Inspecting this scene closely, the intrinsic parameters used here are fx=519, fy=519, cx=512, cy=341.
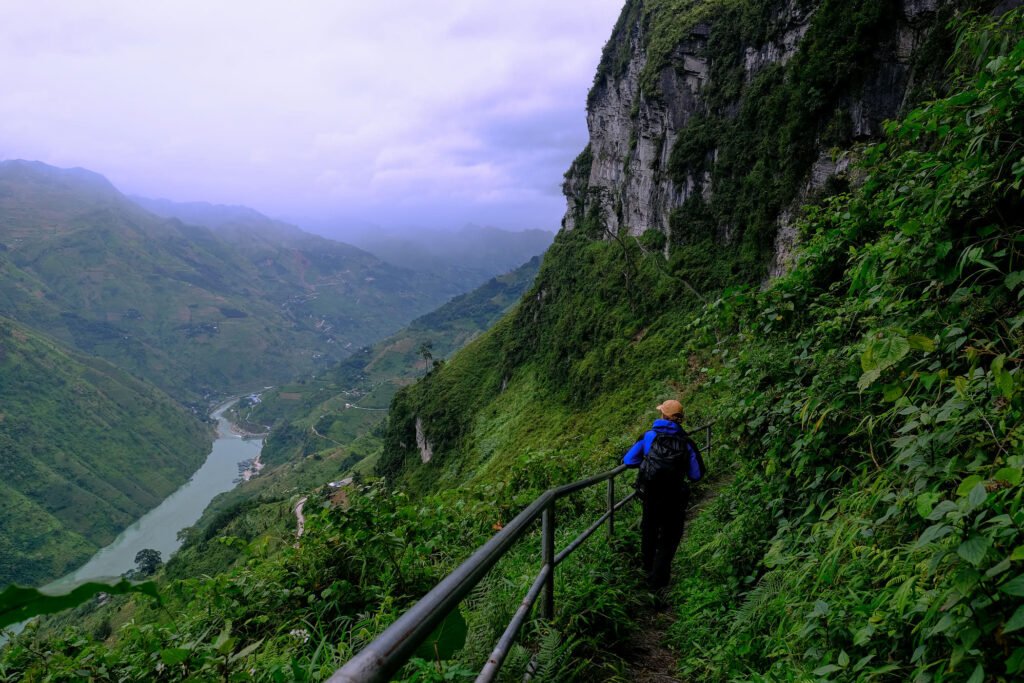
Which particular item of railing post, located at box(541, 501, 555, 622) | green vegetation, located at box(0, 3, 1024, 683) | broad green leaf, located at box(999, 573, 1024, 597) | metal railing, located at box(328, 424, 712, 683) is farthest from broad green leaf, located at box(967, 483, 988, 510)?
railing post, located at box(541, 501, 555, 622)

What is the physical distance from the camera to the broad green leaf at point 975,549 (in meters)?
1.78

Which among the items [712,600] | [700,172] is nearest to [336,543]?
[712,600]

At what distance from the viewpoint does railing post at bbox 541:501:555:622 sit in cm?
329

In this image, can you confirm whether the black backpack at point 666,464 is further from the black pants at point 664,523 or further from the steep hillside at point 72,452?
the steep hillside at point 72,452

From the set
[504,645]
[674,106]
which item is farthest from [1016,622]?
[674,106]

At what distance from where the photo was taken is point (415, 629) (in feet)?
4.19

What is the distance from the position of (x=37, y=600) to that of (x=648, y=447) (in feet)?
17.2

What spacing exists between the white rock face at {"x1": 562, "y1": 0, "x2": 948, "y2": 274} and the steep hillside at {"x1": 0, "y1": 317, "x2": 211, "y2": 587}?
118 metres

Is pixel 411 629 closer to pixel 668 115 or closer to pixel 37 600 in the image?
pixel 37 600

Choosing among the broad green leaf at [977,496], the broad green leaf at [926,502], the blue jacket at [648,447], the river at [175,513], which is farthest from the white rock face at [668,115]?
the river at [175,513]

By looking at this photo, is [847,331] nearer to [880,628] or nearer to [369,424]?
[880,628]

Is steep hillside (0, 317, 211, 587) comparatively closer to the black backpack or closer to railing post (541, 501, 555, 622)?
the black backpack

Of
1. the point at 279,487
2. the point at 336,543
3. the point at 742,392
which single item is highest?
the point at 742,392

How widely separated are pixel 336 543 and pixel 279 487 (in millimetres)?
114906
